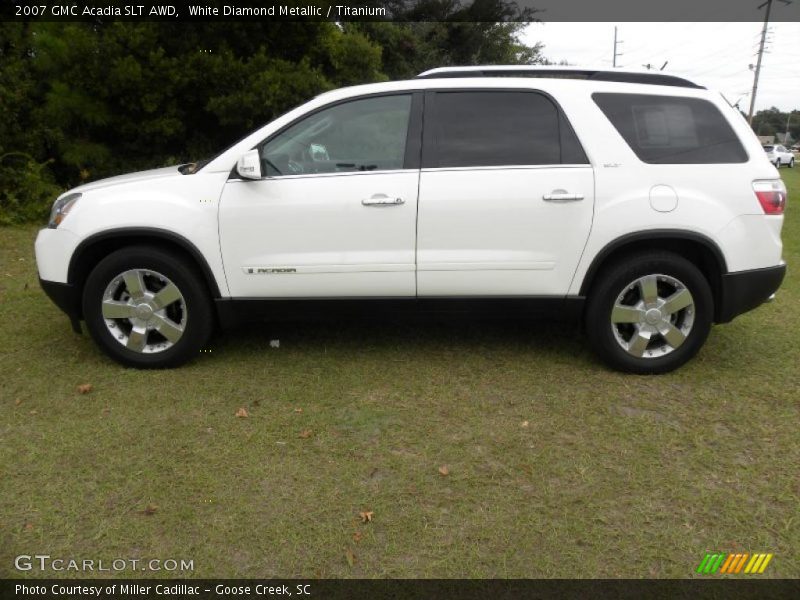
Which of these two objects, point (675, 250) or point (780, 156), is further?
point (780, 156)

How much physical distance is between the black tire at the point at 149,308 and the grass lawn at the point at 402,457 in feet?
0.52

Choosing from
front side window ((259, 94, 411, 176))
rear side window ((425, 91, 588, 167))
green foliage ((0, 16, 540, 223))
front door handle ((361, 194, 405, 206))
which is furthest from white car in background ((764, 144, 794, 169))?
front door handle ((361, 194, 405, 206))

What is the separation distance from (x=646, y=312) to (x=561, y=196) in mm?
934

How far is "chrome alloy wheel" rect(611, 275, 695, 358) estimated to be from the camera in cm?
416

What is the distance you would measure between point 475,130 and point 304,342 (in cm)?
195

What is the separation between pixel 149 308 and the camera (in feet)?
14.0

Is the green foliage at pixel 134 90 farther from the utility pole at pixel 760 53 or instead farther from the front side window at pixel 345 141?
the utility pole at pixel 760 53

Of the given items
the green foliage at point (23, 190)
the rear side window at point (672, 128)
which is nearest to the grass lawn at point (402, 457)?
the rear side window at point (672, 128)

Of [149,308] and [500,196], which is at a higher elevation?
[500,196]

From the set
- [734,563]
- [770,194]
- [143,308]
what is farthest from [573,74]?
[143,308]

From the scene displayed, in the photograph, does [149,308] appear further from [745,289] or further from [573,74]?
[745,289]

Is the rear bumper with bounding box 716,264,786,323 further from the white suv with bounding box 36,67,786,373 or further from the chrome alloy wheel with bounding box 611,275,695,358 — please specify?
the chrome alloy wheel with bounding box 611,275,695,358

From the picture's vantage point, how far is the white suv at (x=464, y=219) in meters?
4.05

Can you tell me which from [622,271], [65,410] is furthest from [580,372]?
[65,410]
